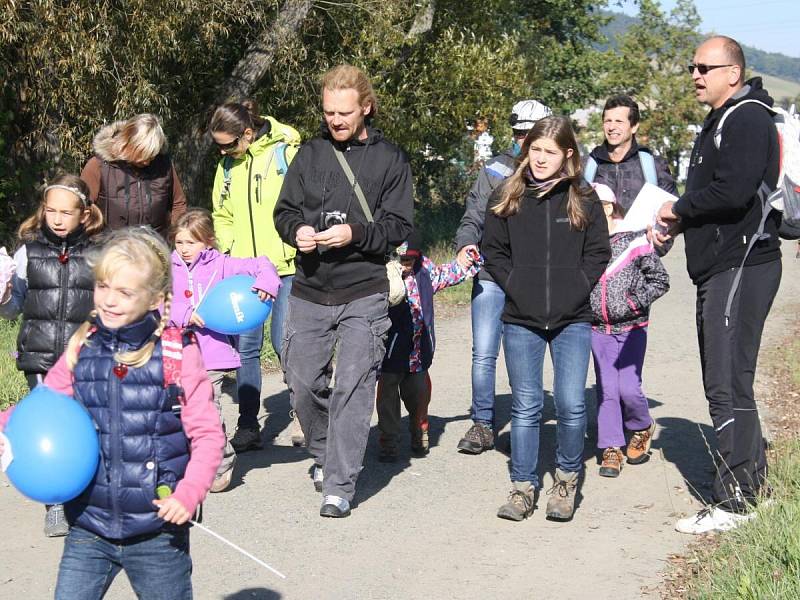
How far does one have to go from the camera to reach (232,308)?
600cm

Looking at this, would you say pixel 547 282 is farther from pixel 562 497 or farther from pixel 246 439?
pixel 246 439

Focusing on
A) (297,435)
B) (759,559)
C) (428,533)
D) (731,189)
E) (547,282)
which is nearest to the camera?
(759,559)

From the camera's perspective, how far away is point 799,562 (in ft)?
14.9

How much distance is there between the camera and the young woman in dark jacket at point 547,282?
5.82m

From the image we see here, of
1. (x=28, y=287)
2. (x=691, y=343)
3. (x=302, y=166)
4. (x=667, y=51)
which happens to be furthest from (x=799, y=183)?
(x=667, y=51)

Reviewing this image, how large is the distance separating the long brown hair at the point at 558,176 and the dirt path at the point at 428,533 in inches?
62.7

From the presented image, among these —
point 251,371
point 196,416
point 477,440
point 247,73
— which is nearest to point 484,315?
point 477,440

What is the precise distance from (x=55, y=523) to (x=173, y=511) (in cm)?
240

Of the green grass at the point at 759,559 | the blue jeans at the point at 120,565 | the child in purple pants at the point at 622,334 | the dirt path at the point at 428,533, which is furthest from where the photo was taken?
the child in purple pants at the point at 622,334

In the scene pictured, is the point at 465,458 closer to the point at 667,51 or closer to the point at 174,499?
the point at 174,499

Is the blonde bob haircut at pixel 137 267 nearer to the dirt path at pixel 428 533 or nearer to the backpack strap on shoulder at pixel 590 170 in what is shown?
the dirt path at pixel 428 533

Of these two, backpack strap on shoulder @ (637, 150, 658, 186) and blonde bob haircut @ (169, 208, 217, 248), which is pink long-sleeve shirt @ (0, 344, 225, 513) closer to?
blonde bob haircut @ (169, 208, 217, 248)

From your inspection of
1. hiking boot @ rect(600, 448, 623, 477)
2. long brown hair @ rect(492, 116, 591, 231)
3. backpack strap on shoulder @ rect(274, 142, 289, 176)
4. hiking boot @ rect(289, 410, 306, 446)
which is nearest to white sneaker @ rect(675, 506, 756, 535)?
hiking boot @ rect(600, 448, 623, 477)

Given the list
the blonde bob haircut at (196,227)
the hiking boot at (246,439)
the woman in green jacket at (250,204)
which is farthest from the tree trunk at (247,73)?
the blonde bob haircut at (196,227)
